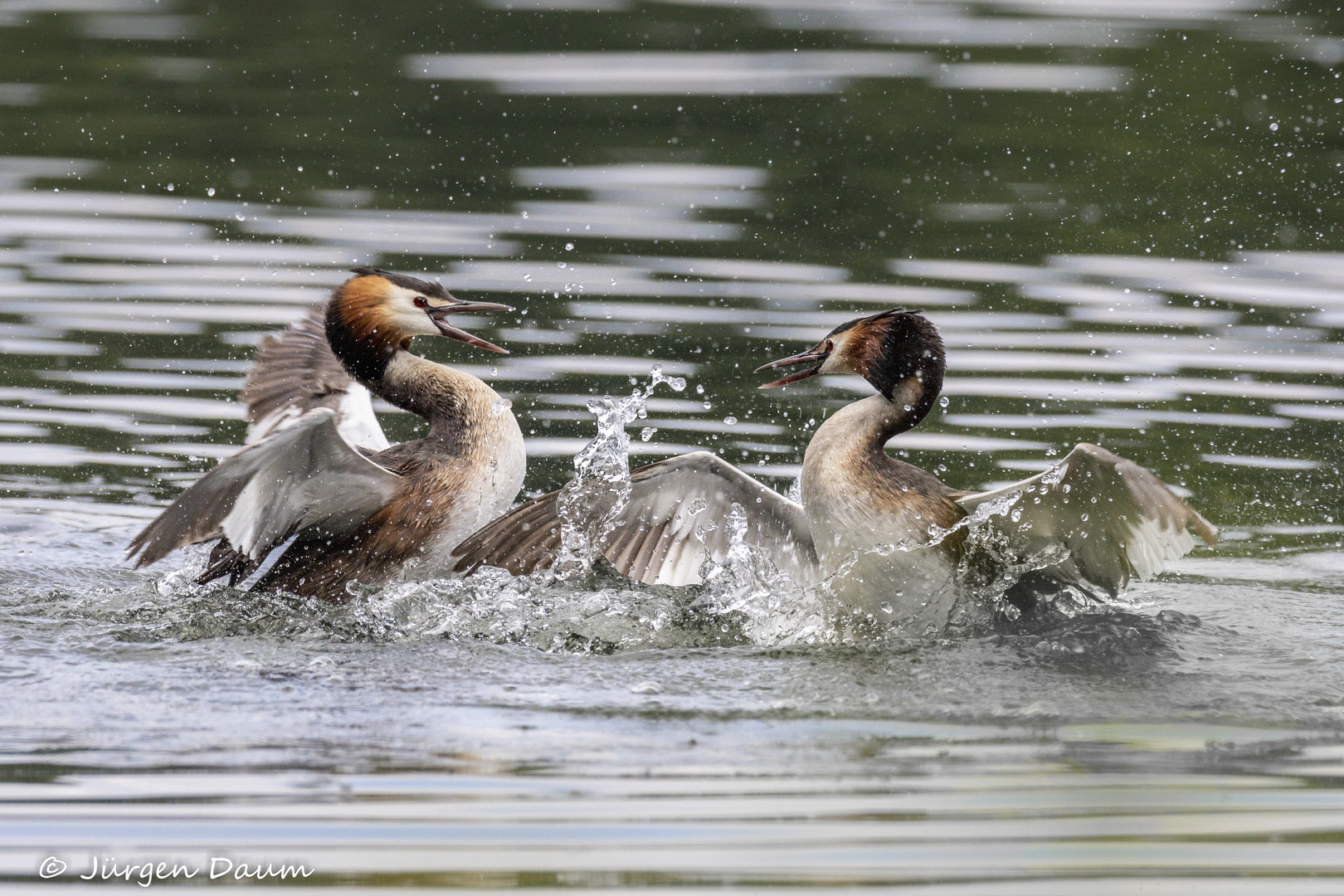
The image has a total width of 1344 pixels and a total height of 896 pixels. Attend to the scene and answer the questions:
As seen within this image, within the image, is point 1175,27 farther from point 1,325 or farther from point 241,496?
point 241,496

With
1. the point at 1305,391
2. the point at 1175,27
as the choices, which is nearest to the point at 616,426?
the point at 1305,391

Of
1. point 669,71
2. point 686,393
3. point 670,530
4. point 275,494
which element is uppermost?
point 669,71

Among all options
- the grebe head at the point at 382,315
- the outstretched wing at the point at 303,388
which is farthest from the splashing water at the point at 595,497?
the outstretched wing at the point at 303,388

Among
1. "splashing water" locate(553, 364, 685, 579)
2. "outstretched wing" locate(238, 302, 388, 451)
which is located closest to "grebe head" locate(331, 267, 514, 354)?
"splashing water" locate(553, 364, 685, 579)

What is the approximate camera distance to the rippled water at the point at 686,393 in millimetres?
4891

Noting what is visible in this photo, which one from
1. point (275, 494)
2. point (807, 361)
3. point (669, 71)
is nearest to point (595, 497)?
point (807, 361)

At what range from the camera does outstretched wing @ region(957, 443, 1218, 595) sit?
627cm

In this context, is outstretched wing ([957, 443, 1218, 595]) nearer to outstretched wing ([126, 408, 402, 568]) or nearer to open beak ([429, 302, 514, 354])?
open beak ([429, 302, 514, 354])

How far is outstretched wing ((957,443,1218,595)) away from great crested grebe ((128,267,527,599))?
7.49ft

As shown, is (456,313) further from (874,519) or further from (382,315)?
(874,519)

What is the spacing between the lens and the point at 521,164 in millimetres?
14336

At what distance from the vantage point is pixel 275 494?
726 centimetres

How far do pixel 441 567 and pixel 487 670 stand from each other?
4.76 ft

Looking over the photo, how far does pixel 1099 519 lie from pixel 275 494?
3374 millimetres
